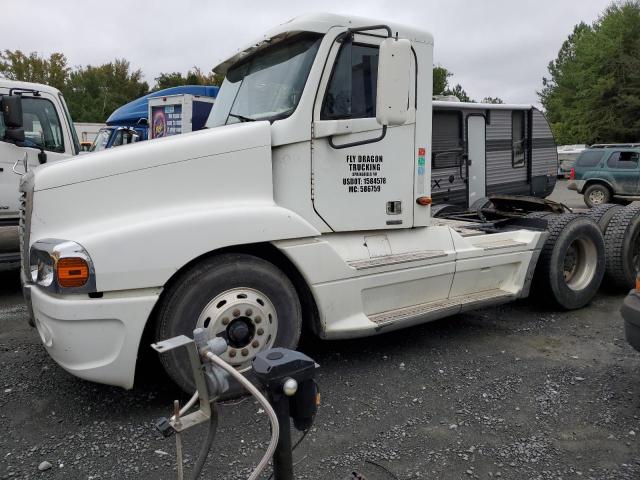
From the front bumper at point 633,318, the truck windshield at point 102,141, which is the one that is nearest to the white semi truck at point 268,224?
the front bumper at point 633,318

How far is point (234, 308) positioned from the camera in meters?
3.38

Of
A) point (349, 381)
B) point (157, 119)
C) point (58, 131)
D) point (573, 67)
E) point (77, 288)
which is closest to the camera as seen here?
point (77, 288)

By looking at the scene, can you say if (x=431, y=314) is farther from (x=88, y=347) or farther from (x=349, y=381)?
(x=88, y=347)

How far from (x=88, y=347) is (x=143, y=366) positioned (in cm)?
100

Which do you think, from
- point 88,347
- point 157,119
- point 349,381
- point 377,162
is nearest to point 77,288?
point 88,347

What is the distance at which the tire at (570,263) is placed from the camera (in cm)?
523

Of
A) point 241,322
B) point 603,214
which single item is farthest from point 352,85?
point 603,214

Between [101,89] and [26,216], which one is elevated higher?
[101,89]

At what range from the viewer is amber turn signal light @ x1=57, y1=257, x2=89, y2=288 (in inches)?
116

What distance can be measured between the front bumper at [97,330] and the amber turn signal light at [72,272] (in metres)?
0.11

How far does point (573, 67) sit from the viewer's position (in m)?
46.4

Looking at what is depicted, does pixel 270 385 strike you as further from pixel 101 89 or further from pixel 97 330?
pixel 101 89

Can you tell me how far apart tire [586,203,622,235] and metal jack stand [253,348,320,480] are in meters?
5.08

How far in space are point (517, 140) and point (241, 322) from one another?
782 centimetres
